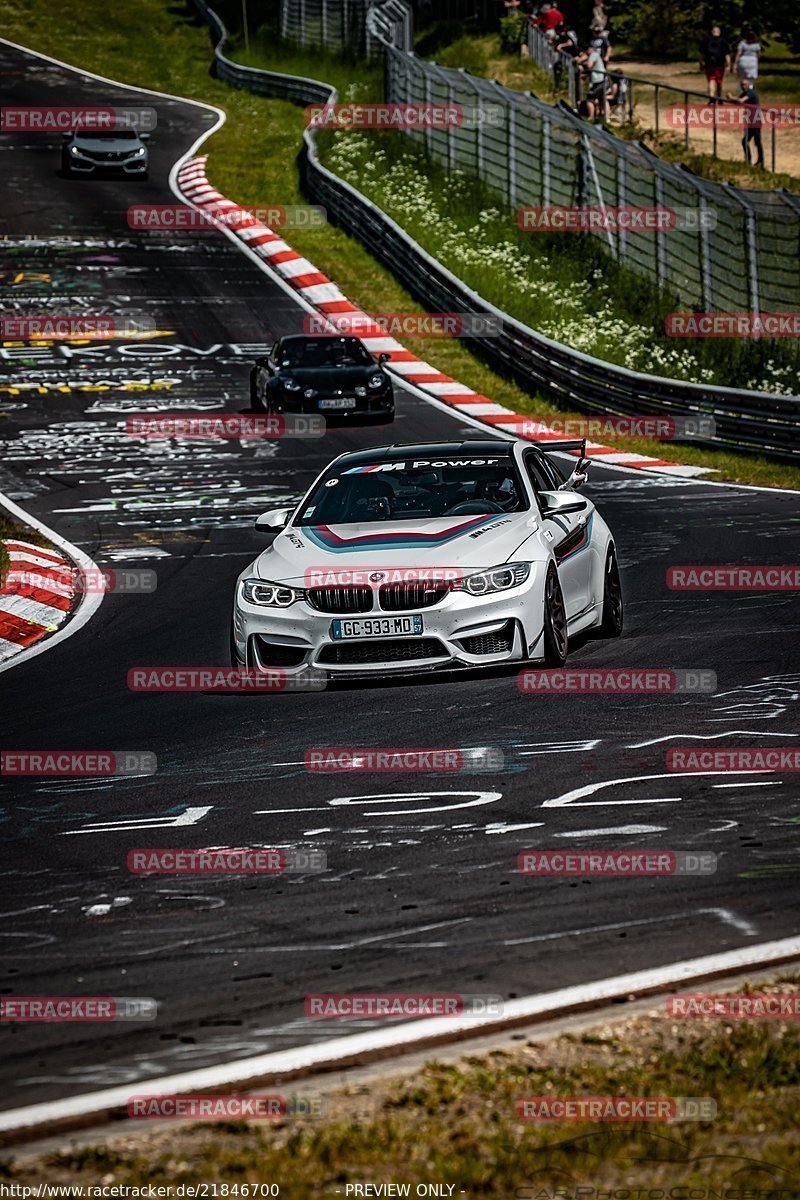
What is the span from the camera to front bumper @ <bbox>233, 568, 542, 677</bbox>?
32.2 feet

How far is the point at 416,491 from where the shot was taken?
1118 cm

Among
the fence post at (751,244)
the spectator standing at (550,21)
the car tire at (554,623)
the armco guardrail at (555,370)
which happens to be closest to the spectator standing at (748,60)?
the armco guardrail at (555,370)

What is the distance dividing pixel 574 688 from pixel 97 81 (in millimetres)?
51160

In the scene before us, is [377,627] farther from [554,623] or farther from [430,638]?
[554,623]

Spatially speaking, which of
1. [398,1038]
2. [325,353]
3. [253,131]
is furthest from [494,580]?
[253,131]

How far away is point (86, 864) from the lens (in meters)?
6.88

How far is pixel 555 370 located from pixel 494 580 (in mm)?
16285

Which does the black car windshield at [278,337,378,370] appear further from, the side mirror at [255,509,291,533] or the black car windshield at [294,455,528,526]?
the side mirror at [255,509,291,533]

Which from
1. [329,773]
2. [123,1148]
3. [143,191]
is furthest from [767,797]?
[143,191]

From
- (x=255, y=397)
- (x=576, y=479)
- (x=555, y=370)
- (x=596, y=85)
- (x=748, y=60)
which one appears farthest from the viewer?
(x=596, y=85)

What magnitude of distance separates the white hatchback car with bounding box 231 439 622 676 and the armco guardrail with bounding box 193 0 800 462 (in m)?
10.5

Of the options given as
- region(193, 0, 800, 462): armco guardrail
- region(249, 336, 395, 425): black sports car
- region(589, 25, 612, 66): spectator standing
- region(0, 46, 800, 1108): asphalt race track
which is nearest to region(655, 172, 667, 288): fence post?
region(193, 0, 800, 462): armco guardrail

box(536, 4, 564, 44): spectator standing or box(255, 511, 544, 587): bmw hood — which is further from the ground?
box(536, 4, 564, 44): spectator standing

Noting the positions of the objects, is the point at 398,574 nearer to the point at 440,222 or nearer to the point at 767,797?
the point at 767,797
